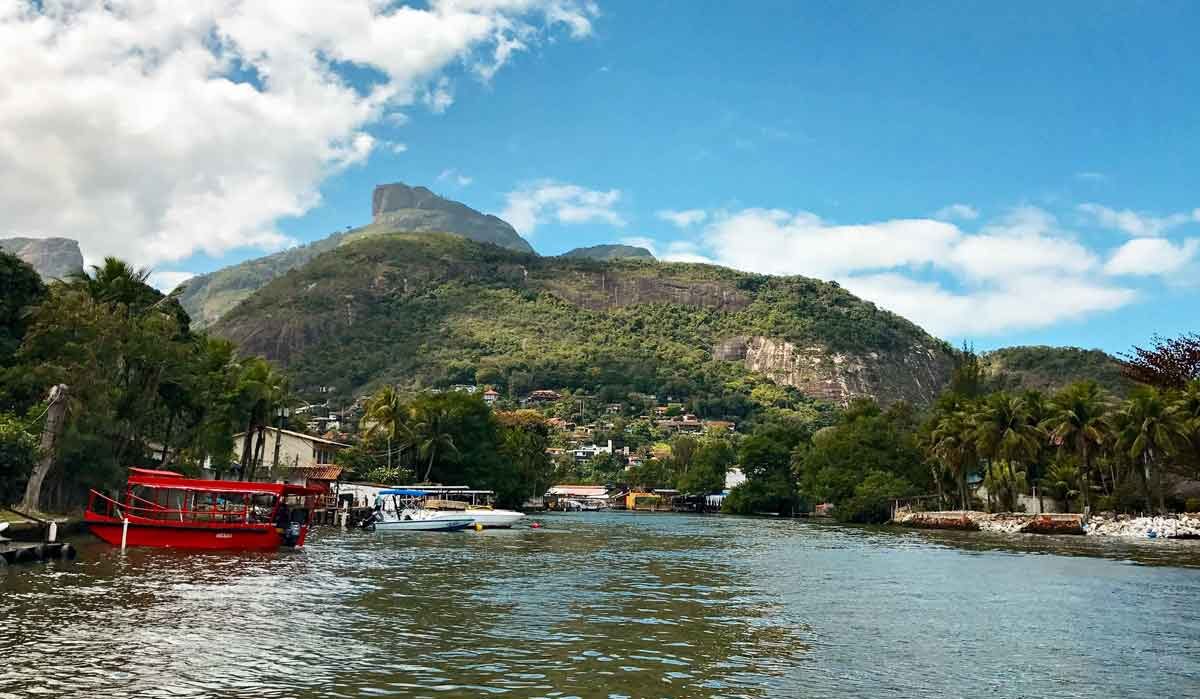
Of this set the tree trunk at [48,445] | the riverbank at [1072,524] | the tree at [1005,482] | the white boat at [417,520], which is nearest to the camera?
the tree trunk at [48,445]

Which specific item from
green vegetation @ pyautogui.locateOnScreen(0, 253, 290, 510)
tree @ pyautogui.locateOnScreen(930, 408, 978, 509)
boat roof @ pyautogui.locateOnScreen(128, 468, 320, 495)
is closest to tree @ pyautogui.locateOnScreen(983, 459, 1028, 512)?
tree @ pyautogui.locateOnScreen(930, 408, 978, 509)

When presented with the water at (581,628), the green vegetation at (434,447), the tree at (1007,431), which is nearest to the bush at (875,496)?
the tree at (1007,431)

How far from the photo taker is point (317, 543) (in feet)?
180

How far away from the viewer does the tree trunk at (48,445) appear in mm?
45250

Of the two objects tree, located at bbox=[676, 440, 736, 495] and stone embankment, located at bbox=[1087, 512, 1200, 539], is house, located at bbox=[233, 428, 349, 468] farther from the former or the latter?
tree, located at bbox=[676, 440, 736, 495]

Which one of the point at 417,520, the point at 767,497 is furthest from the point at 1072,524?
the point at 767,497

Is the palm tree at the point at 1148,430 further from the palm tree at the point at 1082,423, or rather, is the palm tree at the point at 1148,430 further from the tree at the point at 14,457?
the tree at the point at 14,457

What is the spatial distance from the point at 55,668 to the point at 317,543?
128 feet

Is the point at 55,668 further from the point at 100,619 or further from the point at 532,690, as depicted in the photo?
the point at 532,690

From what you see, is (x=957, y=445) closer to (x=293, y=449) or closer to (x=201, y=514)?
(x=293, y=449)

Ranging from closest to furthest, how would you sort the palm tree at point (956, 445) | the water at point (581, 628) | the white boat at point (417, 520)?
the water at point (581, 628)
the white boat at point (417, 520)
the palm tree at point (956, 445)

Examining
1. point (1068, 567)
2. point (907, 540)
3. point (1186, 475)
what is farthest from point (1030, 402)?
point (1068, 567)

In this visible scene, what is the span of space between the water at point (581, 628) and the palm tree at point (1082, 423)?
38.0 m

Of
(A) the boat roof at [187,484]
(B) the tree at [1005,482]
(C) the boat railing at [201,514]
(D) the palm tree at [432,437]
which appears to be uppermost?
(D) the palm tree at [432,437]
